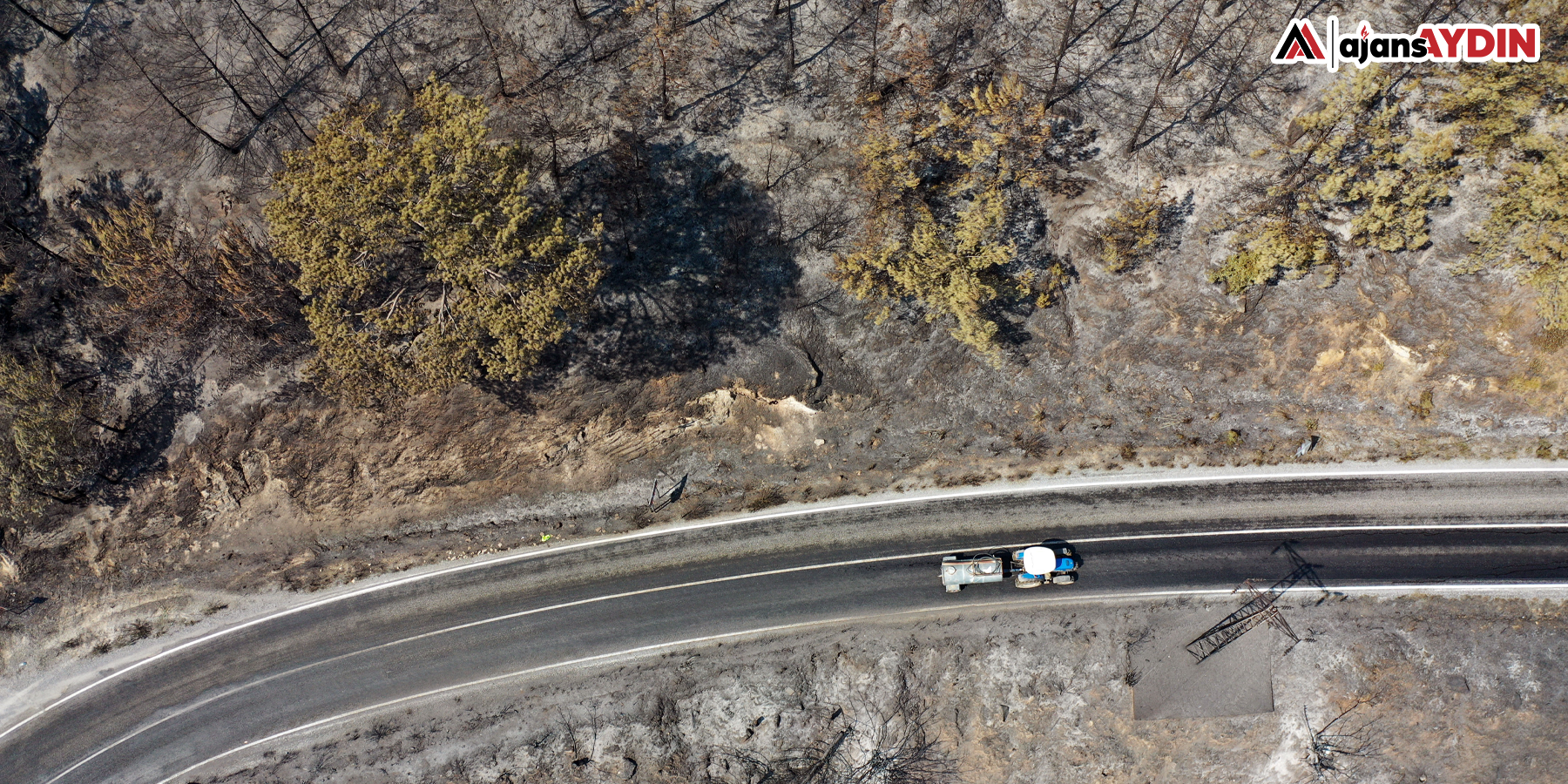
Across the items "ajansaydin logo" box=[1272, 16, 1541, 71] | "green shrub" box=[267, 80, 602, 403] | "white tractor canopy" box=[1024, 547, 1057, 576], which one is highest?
"ajansaydin logo" box=[1272, 16, 1541, 71]

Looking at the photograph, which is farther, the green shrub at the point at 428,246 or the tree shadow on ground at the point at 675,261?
the tree shadow on ground at the point at 675,261

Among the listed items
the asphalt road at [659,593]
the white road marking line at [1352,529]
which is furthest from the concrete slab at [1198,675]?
the white road marking line at [1352,529]

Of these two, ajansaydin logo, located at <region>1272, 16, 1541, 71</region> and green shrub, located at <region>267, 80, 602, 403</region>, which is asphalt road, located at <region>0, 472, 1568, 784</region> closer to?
green shrub, located at <region>267, 80, 602, 403</region>

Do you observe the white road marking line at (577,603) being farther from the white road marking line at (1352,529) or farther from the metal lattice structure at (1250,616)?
the metal lattice structure at (1250,616)

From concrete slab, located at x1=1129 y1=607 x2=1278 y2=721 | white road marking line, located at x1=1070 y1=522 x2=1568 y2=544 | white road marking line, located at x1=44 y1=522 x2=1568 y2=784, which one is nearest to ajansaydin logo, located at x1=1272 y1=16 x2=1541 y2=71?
white road marking line, located at x1=1070 y1=522 x2=1568 y2=544

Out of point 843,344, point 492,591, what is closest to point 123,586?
point 492,591

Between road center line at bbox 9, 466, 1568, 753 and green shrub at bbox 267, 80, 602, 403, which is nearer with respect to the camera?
green shrub at bbox 267, 80, 602, 403
